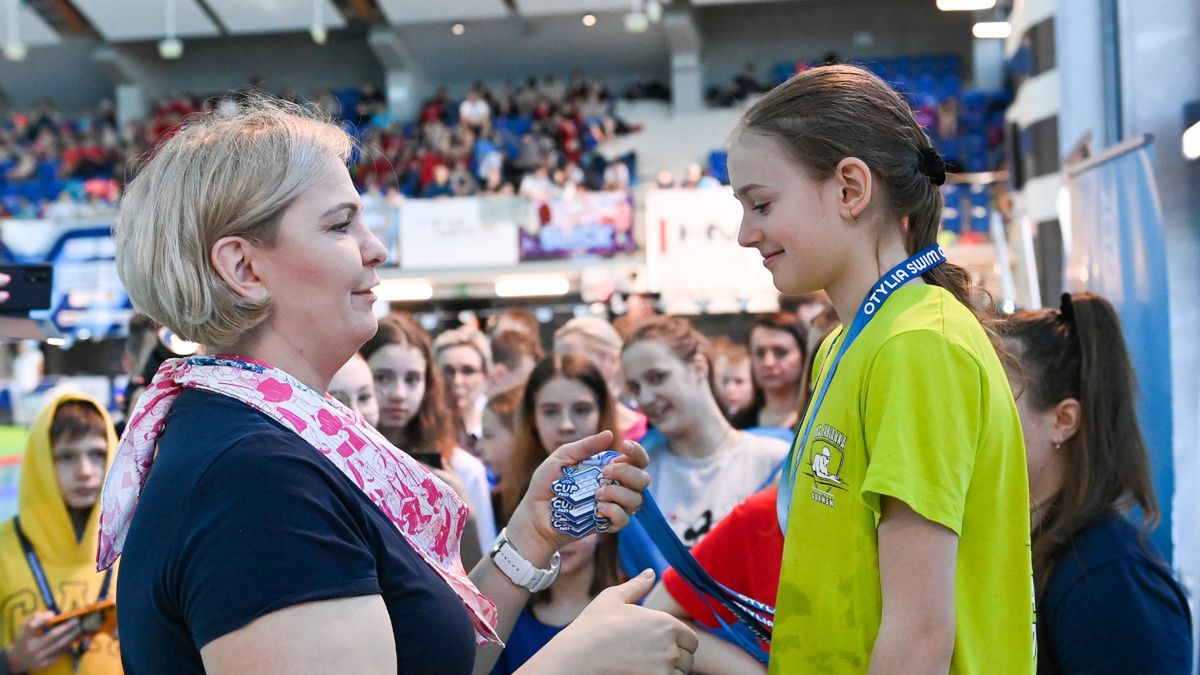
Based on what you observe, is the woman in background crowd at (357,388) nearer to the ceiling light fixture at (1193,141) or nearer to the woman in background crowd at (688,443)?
the woman in background crowd at (688,443)

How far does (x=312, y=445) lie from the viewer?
1287mm

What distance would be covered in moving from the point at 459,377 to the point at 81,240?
13474mm

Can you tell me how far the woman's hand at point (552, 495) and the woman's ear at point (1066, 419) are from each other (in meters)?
0.78

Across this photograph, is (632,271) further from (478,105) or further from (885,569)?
(885,569)

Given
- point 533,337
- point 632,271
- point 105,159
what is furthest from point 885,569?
point 105,159

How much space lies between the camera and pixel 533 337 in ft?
20.8

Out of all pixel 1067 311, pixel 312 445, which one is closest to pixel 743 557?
pixel 1067 311

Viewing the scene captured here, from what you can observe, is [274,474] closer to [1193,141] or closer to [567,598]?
[567,598]

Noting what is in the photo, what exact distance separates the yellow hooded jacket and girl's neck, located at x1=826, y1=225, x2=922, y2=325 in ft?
7.73

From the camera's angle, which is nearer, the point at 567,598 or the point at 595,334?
the point at 567,598

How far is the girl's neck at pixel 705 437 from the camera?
11.3ft

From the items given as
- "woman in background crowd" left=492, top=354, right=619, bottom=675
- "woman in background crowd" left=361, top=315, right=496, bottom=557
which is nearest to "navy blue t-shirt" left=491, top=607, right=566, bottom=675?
"woman in background crowd" left=492, top=354, right=619, bottom=675

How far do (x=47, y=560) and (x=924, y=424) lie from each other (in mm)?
2739

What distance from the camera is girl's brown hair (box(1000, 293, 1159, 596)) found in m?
1.97
